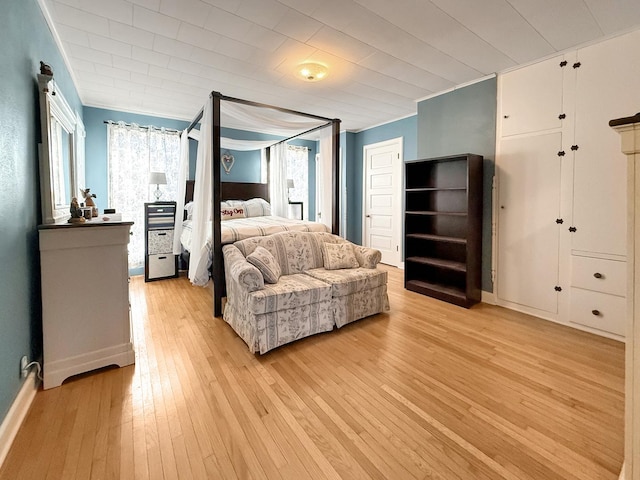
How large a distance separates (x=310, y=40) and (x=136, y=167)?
3.44 metres

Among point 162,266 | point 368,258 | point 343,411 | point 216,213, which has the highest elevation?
point 216,213

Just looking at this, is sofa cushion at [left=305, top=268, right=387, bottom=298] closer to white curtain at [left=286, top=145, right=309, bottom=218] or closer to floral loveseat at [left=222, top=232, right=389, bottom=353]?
floral loveseat at [left=222, top=232, right=389, bottom=353]

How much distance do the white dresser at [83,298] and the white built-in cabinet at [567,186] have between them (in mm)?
3819

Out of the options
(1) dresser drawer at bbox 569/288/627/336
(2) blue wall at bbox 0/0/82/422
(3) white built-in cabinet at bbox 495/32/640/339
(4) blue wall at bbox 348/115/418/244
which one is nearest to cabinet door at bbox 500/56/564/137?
(3) white built-in cabinet at bbox 495/32/640/339

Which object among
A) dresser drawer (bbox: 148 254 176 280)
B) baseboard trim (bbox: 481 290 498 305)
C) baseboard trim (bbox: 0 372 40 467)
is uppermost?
dresser drawer (bbox: 148 254 176 280)

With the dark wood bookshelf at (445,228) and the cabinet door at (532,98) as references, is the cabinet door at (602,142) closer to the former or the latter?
the cabinet door at (532,98)

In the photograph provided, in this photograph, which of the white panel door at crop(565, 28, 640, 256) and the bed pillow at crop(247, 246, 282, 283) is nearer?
the white panel door at crop(565, 28, 640, 256)

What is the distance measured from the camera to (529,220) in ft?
10.6

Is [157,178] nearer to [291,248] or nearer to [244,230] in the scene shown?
[244,230]

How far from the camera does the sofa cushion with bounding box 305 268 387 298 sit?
282 centimetres

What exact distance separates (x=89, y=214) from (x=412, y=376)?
3004 mm

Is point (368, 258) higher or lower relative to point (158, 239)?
lower

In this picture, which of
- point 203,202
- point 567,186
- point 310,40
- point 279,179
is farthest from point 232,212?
point 567,186

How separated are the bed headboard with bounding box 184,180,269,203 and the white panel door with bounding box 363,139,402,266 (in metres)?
2.05
